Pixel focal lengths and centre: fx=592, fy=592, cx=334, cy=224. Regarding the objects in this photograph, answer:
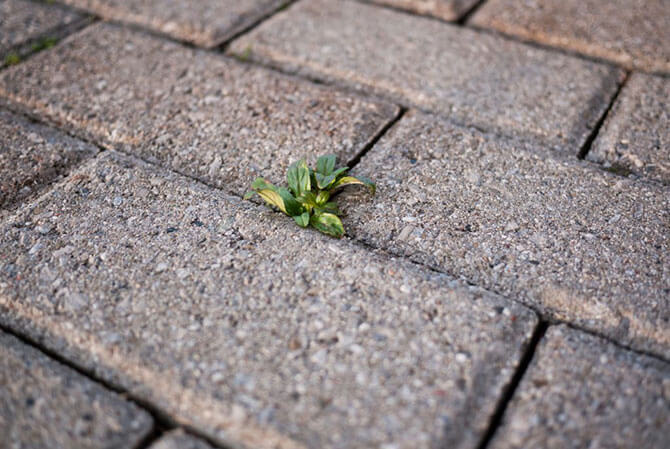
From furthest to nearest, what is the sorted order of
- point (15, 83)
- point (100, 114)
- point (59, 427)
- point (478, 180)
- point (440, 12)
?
point (440, 12) < point (15, 83) < point (100, 114) < point (478, 180) < point (59, 427)

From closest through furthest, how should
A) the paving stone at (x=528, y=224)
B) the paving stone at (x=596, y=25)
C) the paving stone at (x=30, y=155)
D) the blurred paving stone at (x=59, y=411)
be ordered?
the blurred paving stone at (x=59, y=411), the paving stone at (x=528, y=224), the paving stone at (x=30, y=155), the paving stone at (x=596, y=25)

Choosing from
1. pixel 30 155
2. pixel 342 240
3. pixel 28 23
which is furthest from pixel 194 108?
pixel 28 23

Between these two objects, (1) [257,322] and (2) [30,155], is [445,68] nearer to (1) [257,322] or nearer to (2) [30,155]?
(1) [257,322]

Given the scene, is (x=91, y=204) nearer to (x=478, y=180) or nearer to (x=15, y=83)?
(x=15, y=83)

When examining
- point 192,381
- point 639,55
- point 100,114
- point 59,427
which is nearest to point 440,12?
point 639,55

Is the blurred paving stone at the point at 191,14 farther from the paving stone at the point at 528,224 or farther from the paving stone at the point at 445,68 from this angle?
the paving stone at the point at 528,224

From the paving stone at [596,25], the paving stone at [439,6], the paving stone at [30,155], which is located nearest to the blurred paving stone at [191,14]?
the paving stone at [439,6]

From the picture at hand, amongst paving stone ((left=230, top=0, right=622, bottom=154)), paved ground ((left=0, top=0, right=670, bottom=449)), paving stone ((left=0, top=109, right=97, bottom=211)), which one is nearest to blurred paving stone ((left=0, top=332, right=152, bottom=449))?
paved ground ((left=0, top=0, right=670, bottom=449))
